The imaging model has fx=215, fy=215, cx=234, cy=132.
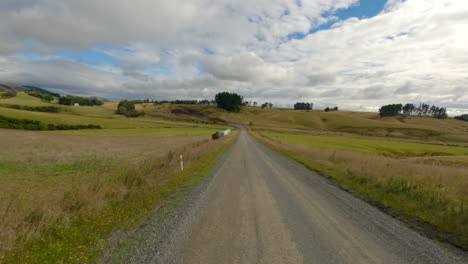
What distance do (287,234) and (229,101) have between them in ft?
570

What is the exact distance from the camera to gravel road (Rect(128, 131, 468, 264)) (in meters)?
5.18

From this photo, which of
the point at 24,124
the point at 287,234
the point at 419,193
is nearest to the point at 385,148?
the point at 419,193

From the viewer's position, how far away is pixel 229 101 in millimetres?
177625

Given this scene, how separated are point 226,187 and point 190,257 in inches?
258

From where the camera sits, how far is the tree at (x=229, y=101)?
177625 millimetres

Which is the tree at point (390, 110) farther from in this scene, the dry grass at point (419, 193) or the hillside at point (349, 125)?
the dry grass at point (419, 193)

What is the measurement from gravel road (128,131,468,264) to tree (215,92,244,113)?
554 feet

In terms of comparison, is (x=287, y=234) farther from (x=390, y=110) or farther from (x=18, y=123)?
(x=390, y=110)

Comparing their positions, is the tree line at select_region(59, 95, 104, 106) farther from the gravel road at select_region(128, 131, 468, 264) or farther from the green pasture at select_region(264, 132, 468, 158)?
the gravel road at select_region(128, 131, 468, 264)

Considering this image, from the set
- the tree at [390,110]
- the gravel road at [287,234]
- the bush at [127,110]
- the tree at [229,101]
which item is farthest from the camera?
the tree at [390,110]

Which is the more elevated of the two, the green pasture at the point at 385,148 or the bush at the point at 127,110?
the bush at the point at 127,110

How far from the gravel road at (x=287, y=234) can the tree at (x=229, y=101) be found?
554 ft

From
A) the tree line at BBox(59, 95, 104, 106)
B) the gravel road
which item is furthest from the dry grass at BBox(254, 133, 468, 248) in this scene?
the tree line at BBox(59, 95, 104, 106)

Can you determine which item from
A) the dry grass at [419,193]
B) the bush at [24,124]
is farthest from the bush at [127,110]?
the dry grass at [419,193]
